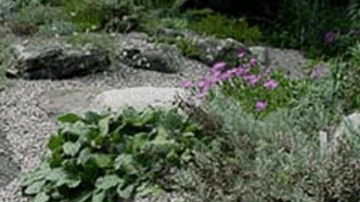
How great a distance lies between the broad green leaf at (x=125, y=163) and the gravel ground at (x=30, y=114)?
11.7 inches

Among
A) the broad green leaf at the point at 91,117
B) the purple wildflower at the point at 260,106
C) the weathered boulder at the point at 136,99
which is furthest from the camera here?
the weathered boulder at the point at 136,99

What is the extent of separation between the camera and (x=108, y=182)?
167 inches

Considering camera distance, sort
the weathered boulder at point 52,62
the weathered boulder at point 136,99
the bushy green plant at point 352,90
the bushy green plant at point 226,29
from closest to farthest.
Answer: the bushy green plant at point 352,90 → the weathered boulder at point 136,99 → the weathered boulder at point 52,62 → the bushy green plant at point 226,29

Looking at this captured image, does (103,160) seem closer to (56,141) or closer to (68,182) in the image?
(68,182)

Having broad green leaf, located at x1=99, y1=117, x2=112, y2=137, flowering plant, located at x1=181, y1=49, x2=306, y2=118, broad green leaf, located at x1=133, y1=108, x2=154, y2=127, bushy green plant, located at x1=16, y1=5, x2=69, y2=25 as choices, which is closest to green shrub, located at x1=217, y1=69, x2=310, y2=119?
flowering plant, located at x1=181, y1=49, x2=306, y2=118

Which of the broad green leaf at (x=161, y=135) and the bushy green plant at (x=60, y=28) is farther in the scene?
the bushy green plant at (x=60, y=28)

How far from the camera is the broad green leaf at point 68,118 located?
4921 mm

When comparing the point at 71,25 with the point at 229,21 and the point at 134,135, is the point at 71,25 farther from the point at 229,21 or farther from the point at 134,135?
the point at 134,135

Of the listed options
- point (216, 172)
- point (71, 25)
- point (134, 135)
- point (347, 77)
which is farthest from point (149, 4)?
point (216, 172)

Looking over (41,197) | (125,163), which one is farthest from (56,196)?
(125,163)

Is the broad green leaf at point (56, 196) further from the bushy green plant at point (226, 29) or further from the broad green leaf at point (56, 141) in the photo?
the bushy green plant at point (226, 29)

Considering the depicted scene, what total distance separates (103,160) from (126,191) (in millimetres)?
362

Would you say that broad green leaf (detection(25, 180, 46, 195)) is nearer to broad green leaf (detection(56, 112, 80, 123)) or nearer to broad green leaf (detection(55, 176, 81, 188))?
broad green leaf (detection(55, 176, 81, 188))

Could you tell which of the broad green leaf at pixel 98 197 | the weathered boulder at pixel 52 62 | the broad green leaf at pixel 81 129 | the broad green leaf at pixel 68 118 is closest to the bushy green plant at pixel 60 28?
the weathered boulder at pixel 52 62
